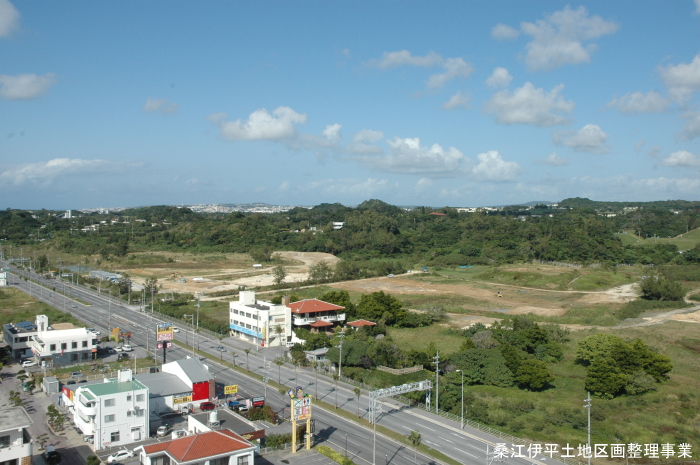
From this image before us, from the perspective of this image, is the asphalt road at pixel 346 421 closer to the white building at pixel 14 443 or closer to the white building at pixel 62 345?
the white building at pixel 62 345

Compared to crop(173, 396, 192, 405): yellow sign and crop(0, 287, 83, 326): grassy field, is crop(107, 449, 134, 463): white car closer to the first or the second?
crop(173, 396, 192, 405): yellow sign

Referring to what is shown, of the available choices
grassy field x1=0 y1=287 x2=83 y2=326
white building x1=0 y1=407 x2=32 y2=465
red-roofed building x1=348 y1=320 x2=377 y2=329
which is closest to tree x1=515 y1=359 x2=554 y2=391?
red-roofed building x1=348 y1=320 x2=377 y2=329

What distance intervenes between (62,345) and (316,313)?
25.3 m

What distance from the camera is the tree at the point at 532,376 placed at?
4062 centimetres

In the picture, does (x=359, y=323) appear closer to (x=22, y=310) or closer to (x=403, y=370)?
(x=403, y=370)

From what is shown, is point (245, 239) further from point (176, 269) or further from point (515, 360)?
point (515, 360)

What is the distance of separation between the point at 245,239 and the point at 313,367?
10996cm

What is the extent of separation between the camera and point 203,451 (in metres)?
24.5

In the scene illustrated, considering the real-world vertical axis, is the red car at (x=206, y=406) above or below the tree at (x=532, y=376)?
below

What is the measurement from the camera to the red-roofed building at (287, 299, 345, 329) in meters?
59.4

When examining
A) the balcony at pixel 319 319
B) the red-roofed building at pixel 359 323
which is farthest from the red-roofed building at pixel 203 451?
the red-roofed building at pixel 359 323

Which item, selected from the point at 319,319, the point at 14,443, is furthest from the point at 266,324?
the point at 14,443

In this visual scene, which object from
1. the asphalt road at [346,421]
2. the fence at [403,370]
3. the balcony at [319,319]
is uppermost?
the balcony at [319,319]

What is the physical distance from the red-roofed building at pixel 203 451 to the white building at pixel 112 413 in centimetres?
674
